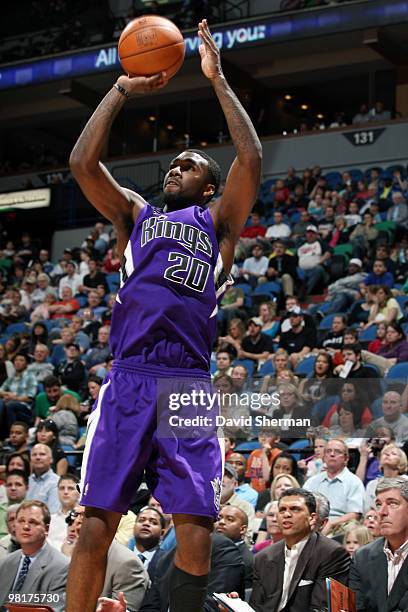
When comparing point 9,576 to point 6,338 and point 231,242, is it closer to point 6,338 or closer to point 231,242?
point 231,242

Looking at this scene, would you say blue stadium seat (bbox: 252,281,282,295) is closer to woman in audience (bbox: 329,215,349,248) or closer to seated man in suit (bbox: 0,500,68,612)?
woman in audience (bbox: 329,215,349,248)

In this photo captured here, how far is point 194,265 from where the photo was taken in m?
3.21

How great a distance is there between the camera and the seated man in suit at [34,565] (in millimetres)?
5484

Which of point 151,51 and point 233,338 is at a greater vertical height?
point 233,338

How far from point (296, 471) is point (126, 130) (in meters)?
13.5

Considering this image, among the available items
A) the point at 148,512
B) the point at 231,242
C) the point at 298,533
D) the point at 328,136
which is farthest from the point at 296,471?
the point at 328,136

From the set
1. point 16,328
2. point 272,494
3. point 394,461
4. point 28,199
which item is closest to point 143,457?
point 394,461

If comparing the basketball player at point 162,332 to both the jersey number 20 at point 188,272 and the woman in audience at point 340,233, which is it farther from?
the woman in audience at point 340,233

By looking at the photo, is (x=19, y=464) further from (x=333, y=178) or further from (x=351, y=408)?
(x=333, y=178)

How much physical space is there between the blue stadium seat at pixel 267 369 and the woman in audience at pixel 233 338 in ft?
2.12

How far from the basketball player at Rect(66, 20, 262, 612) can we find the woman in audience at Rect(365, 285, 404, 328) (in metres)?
7.01

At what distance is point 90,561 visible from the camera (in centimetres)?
295

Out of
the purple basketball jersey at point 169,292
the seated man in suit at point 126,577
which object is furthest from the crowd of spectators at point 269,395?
the purple basketball jersey at point 169,292

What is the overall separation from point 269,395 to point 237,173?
5.51ft
